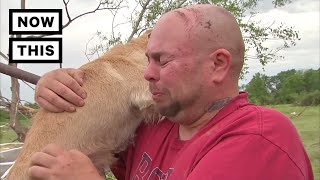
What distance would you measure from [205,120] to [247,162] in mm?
392

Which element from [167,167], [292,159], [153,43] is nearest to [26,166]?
[167,167]

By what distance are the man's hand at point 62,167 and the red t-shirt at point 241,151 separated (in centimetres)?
24

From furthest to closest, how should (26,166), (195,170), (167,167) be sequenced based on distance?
1. (26,166)
2. (167,167)
3. (195,170)

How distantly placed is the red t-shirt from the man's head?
0.09m

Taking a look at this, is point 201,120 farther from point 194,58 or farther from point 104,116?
point 104,116

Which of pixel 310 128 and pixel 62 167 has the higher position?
pixel 62 167

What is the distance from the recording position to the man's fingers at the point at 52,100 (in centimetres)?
199

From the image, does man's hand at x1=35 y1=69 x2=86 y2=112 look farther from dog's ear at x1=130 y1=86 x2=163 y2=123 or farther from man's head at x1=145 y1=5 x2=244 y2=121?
man's head at x1=145 y1=5 x2=244 y2=121

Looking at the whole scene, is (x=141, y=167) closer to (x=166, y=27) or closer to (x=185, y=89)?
(x=185, y=89)

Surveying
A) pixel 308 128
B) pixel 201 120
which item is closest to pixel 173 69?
pixel 201 120

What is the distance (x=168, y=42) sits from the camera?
159 centimetres

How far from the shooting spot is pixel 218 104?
161 cm

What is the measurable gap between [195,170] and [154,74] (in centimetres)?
43

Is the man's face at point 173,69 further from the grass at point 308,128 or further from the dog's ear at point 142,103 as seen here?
the grass at point 308,128
